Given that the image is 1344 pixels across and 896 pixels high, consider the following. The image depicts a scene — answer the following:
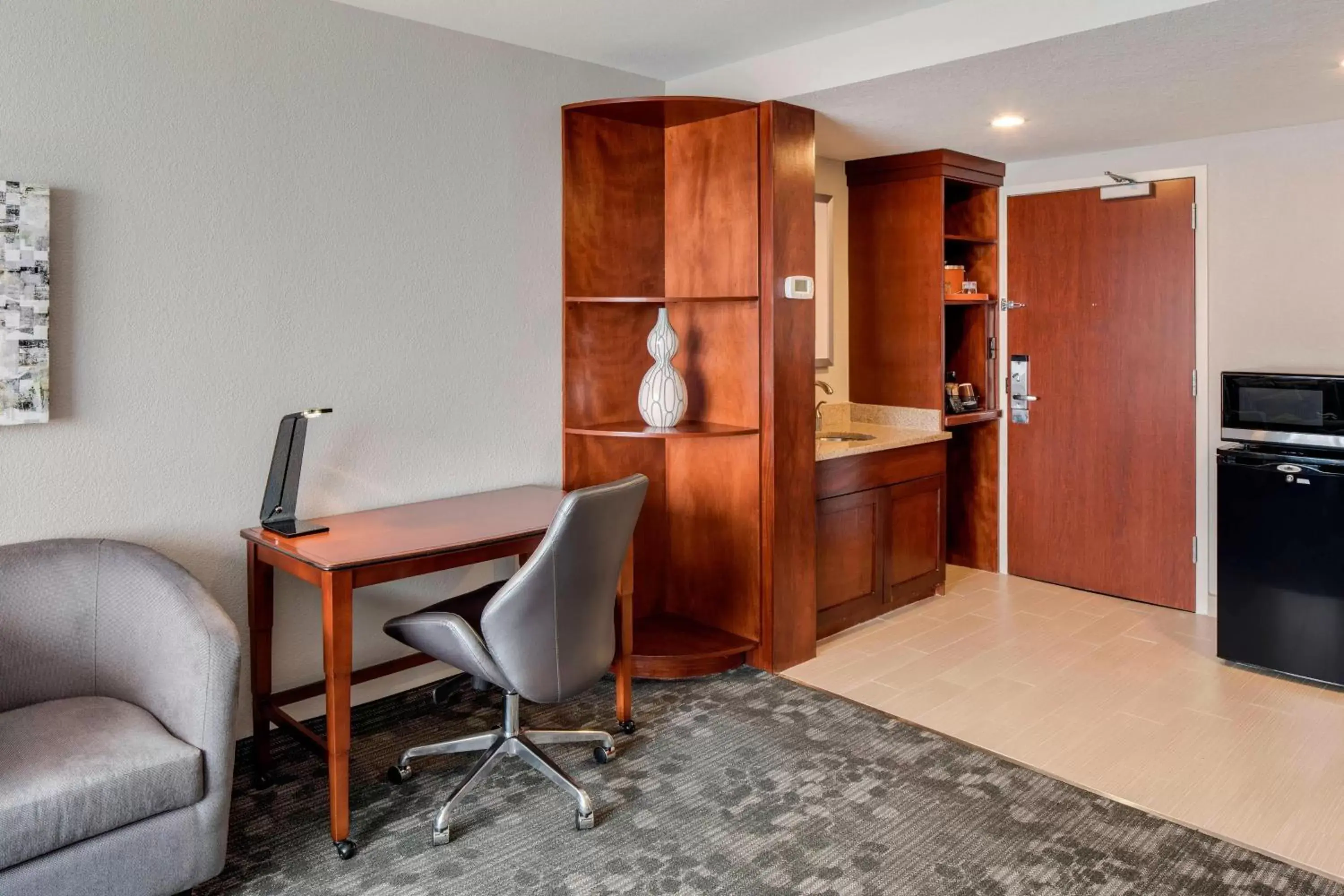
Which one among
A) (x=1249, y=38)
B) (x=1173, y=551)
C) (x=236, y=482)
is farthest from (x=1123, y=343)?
(x=236, y=482)

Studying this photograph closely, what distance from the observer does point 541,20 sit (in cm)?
322

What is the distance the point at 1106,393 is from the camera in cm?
469

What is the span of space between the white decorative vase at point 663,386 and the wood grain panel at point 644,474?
0.27 metres

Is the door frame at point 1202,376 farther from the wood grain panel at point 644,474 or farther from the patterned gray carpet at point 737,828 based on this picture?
the wood grain panel at point 644,474

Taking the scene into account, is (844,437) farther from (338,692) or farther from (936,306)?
(338,692)

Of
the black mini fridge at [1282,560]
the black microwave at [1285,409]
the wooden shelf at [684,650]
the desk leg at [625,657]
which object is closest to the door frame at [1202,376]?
the black microwave at [1285,409]

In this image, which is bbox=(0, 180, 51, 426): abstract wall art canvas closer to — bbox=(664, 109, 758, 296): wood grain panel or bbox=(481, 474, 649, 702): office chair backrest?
bbox=(481, 474, 649, 702): office chair backrest

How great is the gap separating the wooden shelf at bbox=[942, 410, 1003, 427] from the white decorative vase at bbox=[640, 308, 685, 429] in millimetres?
1731

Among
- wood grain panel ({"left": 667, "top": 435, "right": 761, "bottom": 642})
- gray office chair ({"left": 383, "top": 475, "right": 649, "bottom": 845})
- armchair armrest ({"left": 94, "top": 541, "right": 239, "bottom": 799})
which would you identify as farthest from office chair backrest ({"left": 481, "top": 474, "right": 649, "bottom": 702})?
wood grain panel ({"left": 667, "top": 435, "right": 761, "bottom": 642})

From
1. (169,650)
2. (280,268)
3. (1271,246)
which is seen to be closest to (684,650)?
(169,650)

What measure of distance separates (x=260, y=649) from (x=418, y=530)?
60 cm

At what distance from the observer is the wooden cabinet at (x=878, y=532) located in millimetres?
4043

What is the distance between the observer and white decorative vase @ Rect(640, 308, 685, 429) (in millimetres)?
3621

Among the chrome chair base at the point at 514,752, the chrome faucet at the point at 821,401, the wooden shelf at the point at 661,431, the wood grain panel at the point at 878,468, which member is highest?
the chrome faucet at the point at 821,401
